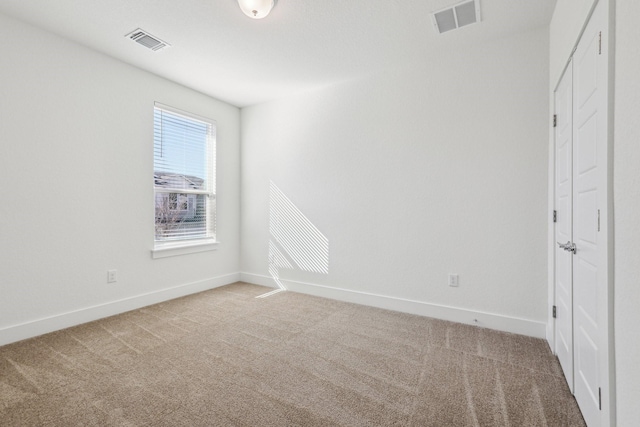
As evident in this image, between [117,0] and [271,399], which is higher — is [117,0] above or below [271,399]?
above

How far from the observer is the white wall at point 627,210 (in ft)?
3.34

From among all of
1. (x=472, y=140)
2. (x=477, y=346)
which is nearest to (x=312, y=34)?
(x=472, y=140)

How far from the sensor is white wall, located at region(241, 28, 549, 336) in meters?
2.70

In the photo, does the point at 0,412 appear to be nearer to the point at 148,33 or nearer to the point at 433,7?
the point at 148,33

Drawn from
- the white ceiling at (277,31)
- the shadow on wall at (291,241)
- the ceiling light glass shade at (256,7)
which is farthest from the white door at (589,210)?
the shadow on wall at (291,241)

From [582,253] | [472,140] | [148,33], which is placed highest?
[148,33]

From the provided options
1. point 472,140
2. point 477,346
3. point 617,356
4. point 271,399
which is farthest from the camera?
point 472,140

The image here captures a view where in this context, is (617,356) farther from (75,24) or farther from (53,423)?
(75,24)

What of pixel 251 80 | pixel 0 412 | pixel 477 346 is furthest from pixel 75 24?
pixel 477 346

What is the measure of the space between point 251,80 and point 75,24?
1.68 meters

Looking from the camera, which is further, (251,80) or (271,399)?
(251,80)

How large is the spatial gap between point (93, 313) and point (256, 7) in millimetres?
3236

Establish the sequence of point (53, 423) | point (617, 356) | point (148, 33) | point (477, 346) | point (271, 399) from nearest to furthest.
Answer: point (617, 356)
point (53, 423)
point (271, 399)
point (477, 346)
point (148, 33)

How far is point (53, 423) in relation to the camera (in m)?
1.59
